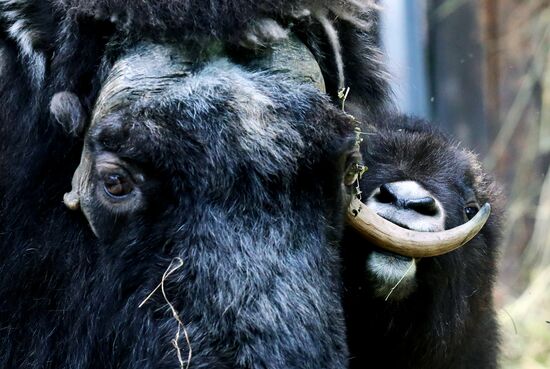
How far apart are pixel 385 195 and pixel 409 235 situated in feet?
1.65

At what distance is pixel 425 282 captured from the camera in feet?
20.0

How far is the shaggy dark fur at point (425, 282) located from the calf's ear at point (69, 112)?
1556 mm

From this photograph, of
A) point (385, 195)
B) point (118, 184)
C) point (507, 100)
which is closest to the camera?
point (118, 184)

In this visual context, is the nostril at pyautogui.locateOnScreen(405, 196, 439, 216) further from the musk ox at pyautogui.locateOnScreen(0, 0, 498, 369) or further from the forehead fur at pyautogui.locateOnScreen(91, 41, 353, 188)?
the forehead fur at pyautogui.locateOnScreen(91, 41, 353, 188)

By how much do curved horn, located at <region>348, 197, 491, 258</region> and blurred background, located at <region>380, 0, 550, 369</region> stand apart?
16.9ft

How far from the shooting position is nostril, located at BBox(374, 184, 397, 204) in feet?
19.4

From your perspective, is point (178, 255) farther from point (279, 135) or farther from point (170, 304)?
point (279, 135)

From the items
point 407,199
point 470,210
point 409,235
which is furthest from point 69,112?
point 470,210

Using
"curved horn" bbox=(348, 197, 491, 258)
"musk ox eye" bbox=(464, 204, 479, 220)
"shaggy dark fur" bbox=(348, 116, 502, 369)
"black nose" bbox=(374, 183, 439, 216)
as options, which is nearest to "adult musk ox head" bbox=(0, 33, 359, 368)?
"curved horn" bbox=(348, 197, 491, 258)

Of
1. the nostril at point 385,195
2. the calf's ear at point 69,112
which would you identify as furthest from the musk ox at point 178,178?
the nostril at point 385,195

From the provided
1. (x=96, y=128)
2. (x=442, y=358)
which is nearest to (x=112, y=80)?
(x=96, y=128)

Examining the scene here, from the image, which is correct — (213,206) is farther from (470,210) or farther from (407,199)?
(470,210)

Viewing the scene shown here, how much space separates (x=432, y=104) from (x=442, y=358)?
555cm

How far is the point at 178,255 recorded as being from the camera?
4.68 metres
